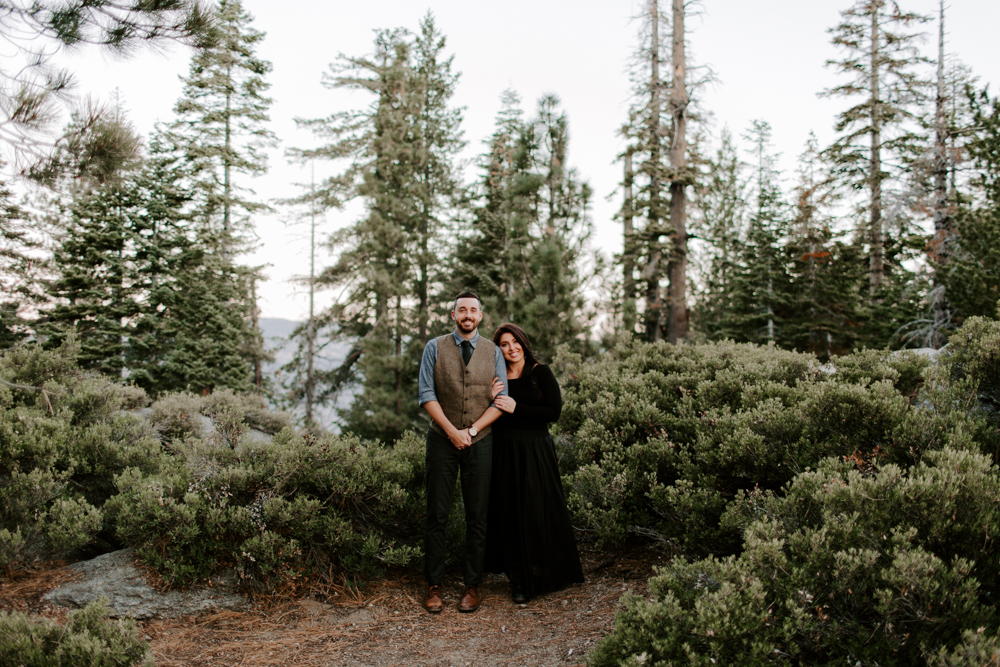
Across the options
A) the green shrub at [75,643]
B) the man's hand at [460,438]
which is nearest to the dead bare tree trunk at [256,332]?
the man's hand at [460,438]

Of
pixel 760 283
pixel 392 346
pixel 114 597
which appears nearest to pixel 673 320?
pixel 760 283

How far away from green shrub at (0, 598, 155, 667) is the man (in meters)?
2.02

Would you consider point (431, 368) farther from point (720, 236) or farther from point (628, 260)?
point (720, 236)

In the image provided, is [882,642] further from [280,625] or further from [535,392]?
[280,625]

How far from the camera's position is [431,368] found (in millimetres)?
4367

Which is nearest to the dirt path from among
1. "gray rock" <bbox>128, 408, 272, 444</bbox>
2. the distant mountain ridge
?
"gray rock" <bbox>128, 408, 272, 444</bbox>

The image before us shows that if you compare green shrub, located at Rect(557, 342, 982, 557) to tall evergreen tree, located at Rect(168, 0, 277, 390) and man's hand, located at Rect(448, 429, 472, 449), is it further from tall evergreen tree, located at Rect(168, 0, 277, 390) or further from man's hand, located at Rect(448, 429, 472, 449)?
tall evergreen tree, located at Rect(168, 0, 277, 390)

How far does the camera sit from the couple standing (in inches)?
171

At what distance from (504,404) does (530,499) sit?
84cm

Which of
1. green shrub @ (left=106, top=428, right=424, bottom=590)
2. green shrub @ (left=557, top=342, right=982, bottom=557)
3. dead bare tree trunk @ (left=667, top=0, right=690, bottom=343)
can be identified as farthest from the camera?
dead bare tree trunk @ (left=667, top=0, right=690, bottom=343)

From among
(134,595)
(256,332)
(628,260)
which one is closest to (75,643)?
(134,595)

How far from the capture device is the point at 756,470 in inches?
169

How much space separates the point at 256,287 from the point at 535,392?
21.1m

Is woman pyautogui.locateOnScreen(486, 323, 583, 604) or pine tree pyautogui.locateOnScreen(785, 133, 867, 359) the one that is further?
pine tree pyautogui.locateOnScreen(785, 133, 867, 359)
